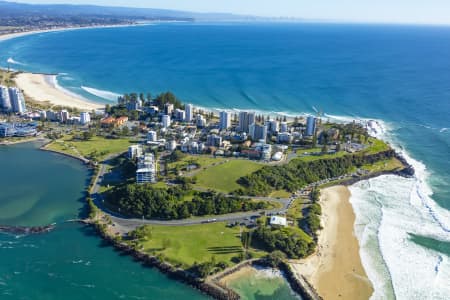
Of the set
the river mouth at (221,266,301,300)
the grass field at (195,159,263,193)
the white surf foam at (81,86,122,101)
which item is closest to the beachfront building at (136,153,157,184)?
the grass field at (195,159,263,193)

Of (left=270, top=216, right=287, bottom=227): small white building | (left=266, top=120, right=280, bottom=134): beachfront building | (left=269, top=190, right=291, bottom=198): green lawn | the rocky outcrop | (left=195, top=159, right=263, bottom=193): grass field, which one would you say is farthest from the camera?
(left=266, top=120, right=280, bottom=134): beachfront building

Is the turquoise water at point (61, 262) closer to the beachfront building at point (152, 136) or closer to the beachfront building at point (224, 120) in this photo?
the beachfront building at point (152, 136)

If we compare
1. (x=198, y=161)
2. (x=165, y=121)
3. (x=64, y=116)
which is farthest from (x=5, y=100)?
(x=198, y=161)

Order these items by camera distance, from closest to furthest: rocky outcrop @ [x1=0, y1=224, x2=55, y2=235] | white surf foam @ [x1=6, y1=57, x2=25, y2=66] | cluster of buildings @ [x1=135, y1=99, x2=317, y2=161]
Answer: rocky outcrop @ [x1=0, y1=224, x2=55, y2=235]
cluster of buildings @ [x1=135, y1=99, x2=317, y2=161]
white surf foam @ [x1=6, y1=57, x2=25, y2=66]

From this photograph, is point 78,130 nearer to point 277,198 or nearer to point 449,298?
point 277,198

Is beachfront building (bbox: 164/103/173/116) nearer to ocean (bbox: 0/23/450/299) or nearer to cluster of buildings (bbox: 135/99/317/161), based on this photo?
cluster of buildings (bbox: 135/99/317/161)
